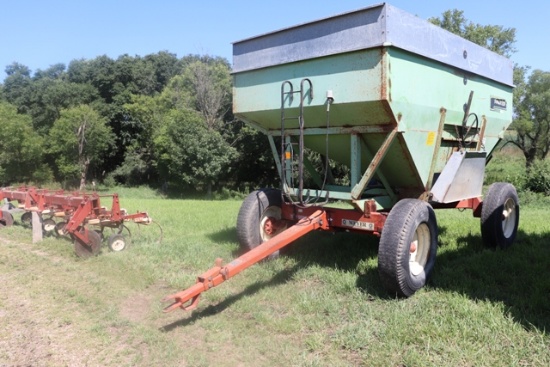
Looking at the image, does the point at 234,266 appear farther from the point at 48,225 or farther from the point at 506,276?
the point at 48,225

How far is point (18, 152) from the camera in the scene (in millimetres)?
33000

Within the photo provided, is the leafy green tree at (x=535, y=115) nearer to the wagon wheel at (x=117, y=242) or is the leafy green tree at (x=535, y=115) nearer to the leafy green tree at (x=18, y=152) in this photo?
the wagon wheel at (x=117, y=242)

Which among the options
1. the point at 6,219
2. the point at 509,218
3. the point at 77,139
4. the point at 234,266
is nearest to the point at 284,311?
the point at 234,266

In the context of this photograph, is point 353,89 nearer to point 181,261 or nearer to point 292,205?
point 292,205

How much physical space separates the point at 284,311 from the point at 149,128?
35344 millimetres

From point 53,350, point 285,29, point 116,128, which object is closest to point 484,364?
point 53,350

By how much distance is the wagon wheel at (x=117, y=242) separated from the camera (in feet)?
25.1

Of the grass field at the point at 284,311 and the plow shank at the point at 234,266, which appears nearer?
the grass field at the point at 284,311

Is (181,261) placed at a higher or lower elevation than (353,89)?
lower

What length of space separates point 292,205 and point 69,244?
15.2 ft

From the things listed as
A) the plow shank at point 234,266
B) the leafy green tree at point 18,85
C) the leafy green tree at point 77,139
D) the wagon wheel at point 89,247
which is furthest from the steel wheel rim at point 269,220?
the leafy green tree at point 18,85

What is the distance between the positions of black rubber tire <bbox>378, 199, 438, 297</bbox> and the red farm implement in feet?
16.1

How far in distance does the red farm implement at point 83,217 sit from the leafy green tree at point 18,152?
25.6 m

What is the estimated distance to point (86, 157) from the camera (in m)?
35.4
